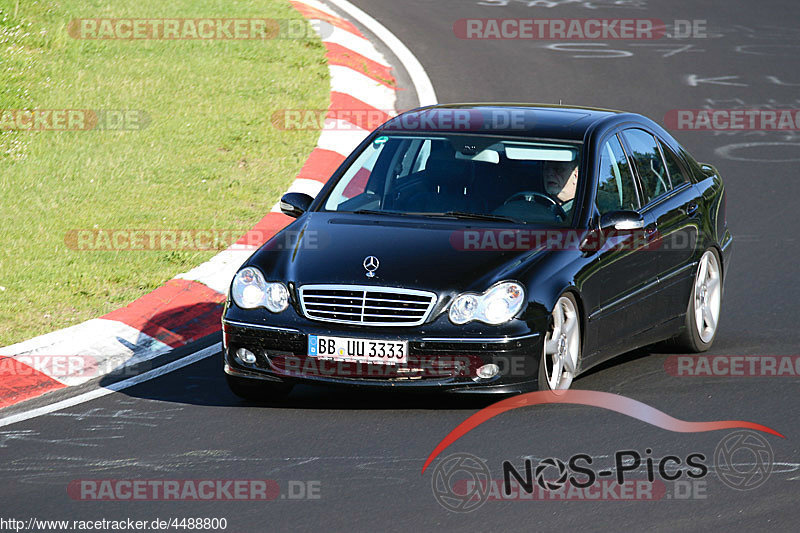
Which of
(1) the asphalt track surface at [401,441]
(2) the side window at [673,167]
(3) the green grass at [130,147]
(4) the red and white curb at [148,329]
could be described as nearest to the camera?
(1) the asphalt track surface at [401,441]

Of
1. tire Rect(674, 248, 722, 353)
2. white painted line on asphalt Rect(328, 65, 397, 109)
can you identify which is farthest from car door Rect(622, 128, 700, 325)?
white painted line on asphalt Rect(328, 65, 397, 109)

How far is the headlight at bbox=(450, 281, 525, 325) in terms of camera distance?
7383 mm

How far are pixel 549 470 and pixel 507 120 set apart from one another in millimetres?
3088

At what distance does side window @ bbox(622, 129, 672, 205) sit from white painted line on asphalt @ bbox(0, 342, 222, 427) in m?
2.99

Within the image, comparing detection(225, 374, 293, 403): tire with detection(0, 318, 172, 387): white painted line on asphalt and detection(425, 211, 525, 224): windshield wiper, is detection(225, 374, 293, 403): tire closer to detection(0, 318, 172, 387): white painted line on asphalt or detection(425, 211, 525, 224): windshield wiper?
detection(0, 318, 172, 387): white painted line on asphalt

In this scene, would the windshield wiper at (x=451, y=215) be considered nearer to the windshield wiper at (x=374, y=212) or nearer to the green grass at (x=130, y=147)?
the windshield wiper at (x=374, y=212)

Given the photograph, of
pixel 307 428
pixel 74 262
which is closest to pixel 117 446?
pixel 307 428

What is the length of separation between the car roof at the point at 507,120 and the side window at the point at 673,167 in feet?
1.54

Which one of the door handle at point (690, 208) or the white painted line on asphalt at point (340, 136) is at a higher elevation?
the white painted line on asphalt at point (340, 136)

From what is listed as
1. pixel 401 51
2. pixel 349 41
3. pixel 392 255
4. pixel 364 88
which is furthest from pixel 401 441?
pixel 401 51

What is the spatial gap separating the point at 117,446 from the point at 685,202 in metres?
4.23

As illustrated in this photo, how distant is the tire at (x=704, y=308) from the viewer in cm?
912

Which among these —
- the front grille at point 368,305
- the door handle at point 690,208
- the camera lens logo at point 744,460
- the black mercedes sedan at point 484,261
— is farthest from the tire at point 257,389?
the door handle at point 690,208

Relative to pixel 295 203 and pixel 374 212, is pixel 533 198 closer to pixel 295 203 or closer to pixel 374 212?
pixel 374 212
